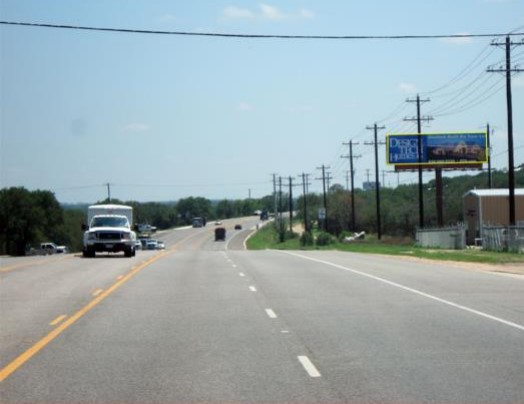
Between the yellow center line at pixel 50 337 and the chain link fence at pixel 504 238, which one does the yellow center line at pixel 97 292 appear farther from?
the chain link fence at pixel 504 238

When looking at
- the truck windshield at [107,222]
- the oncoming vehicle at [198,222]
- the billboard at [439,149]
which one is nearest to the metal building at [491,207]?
the billboard at [439,149]

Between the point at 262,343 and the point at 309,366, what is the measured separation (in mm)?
2077

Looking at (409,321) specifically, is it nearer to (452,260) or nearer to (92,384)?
(92,384)

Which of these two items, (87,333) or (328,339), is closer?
(328,339)

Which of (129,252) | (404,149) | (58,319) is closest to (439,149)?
(404,149)

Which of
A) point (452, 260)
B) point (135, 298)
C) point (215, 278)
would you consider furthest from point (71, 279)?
point (452, 260)

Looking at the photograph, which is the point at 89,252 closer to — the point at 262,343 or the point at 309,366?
the point at 262,343

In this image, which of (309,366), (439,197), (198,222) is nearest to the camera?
(309,366)

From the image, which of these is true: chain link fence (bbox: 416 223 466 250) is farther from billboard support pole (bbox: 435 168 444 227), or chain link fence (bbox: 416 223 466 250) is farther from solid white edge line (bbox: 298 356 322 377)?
solid white edge line (bbox: 298 356 322 377)

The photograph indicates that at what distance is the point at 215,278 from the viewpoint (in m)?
26.2

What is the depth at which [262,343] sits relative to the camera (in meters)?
12.0

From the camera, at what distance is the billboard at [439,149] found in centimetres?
7562

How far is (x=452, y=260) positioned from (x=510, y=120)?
976 centimetres

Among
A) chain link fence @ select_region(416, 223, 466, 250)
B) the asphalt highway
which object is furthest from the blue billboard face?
the asphalt highway
